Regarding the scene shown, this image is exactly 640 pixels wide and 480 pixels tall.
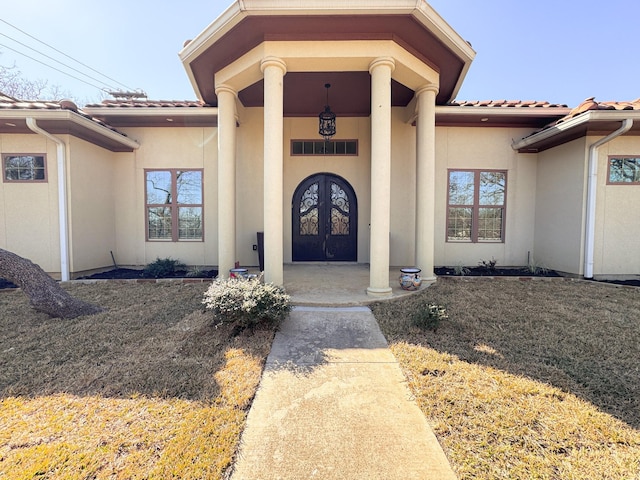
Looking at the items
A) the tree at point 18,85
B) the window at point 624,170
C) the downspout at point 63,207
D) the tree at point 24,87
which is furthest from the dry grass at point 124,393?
the tree at point 18,85

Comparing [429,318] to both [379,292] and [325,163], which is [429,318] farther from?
[325,163]

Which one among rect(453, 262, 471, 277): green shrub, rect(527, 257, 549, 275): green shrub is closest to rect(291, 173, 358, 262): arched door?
rect(453, 262, 471, 277): green shrub

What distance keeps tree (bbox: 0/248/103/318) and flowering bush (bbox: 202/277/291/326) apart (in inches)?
84.9

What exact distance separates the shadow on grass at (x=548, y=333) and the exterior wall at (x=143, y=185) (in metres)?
4.81

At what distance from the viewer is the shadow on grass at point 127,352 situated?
2352 millimetres

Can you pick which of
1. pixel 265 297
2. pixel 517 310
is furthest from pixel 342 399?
pixel 517 310

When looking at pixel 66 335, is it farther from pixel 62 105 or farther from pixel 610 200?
pixel 610 200

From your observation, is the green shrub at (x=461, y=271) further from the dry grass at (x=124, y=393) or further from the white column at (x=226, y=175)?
the white column at (x=226, y=175)

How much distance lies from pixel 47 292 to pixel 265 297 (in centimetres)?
310

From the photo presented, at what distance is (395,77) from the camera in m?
4.95

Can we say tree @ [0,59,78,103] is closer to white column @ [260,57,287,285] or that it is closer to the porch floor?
white column @ [260,57,287,285]

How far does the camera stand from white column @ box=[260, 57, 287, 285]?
14.1 ft

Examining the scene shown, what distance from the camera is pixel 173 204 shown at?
6.88m

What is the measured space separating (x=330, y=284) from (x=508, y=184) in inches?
204
